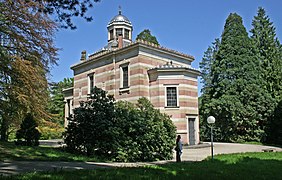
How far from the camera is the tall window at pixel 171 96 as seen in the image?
27.9 metres

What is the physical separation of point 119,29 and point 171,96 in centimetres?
1479

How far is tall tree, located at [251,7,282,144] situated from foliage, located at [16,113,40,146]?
27.8 m

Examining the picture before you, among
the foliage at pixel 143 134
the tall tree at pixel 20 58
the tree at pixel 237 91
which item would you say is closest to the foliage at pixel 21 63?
the tall tree at pixel 20 58

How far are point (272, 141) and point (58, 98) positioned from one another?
41.3 m

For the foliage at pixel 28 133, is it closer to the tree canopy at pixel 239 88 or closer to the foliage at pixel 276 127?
the tree canopy at pixel 239 88

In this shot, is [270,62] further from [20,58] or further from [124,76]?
[20,58]

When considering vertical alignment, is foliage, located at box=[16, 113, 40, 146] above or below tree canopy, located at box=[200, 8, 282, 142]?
below

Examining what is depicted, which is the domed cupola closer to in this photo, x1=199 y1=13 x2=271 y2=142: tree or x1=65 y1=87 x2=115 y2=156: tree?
x1=199 y1=13 x2=271 y2=142: tree

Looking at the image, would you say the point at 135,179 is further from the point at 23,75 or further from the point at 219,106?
the point at 219,106

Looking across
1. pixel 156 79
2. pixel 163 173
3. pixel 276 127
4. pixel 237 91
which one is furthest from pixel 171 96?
pixel 163 173

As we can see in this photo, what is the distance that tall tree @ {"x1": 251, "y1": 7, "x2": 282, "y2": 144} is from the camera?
35.1 meters

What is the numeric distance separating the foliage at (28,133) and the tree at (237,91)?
22.9m

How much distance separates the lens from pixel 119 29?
38.4 metres

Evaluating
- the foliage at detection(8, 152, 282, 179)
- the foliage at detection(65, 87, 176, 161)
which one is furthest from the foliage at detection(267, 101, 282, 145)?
the foliage at detection(8, 152, 282, 179)
